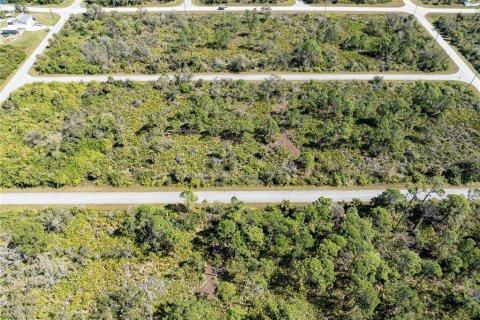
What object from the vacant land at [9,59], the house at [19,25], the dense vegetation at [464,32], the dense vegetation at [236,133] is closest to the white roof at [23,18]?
the house at [19,25]

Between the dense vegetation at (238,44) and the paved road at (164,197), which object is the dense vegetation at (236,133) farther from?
the dense vegetation at (238,44)

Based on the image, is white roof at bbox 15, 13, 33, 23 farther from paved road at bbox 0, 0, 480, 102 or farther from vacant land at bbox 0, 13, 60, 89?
paved road at bbox 0, 0, 480, 102

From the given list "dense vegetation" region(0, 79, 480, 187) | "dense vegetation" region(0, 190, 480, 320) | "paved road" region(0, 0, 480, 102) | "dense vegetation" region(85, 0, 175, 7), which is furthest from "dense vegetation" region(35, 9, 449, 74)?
"dense vegetation" region(0, 190, 480, 320)

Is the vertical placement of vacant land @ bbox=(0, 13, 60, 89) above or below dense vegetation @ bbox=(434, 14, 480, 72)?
above

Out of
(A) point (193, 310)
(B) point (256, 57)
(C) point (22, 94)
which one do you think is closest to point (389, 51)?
(B) point (256, 57)

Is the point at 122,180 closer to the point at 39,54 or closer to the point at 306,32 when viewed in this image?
the point at 39,54

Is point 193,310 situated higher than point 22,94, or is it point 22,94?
point 22,94
